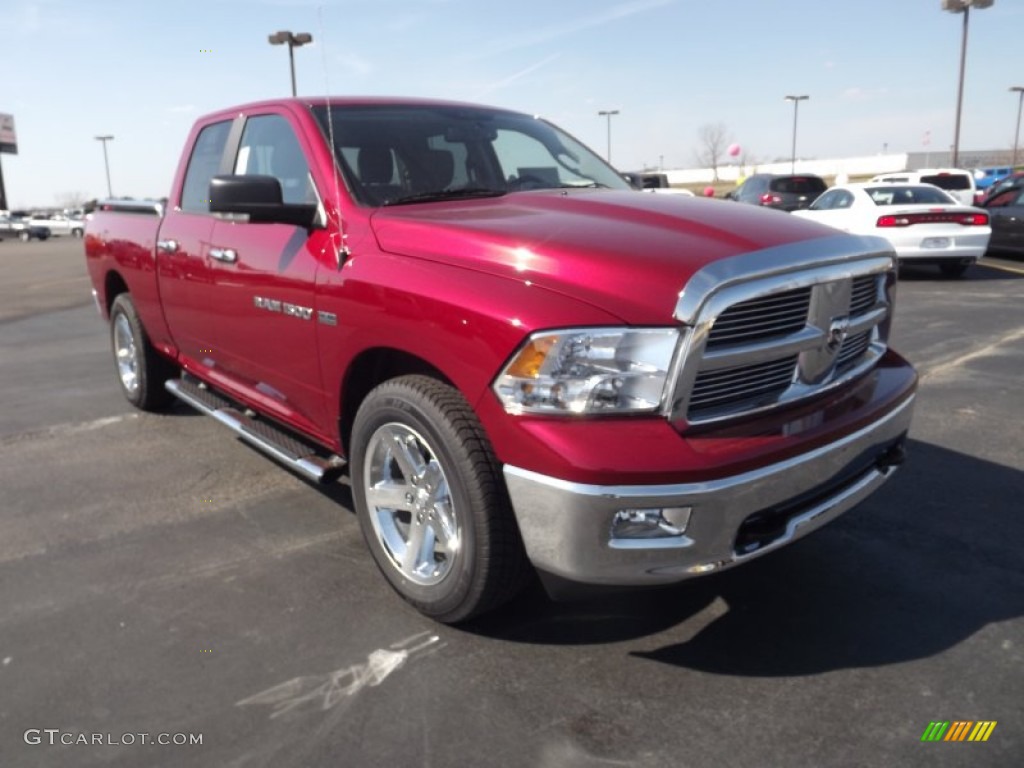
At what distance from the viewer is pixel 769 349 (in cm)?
259

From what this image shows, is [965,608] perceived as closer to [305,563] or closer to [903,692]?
[903,692]

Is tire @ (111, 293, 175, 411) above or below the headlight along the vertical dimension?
below

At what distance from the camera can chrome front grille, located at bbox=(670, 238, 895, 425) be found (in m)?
2.41

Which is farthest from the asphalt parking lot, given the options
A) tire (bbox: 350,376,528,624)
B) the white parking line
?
the white parking line

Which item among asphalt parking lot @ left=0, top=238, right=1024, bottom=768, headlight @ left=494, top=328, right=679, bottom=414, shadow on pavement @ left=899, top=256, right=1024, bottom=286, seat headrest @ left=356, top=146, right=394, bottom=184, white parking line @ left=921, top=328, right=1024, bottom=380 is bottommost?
asphalt parking lot @ left=0, top=238, right=1024, bottom=768

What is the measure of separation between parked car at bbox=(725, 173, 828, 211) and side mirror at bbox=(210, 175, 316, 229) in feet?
54.1

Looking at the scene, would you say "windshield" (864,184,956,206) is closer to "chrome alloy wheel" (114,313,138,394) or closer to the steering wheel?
the steering wheel

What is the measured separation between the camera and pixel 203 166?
486 centimetres

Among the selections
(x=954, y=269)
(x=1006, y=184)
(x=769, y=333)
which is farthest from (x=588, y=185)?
(x=1006, y=184)

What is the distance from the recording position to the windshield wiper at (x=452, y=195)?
345 cm

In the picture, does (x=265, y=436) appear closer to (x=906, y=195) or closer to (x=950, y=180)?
(x=906, y=195)

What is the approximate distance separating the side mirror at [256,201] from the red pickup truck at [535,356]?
1 cm

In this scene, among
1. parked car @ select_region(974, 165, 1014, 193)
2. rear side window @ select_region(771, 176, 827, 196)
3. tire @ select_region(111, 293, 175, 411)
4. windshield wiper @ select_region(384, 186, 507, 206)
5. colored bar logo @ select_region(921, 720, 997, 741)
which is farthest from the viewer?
parked car @ select_region(974, 165, 1014, 193)

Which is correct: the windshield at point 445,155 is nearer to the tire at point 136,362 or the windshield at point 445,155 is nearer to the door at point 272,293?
the door at point 272,293
